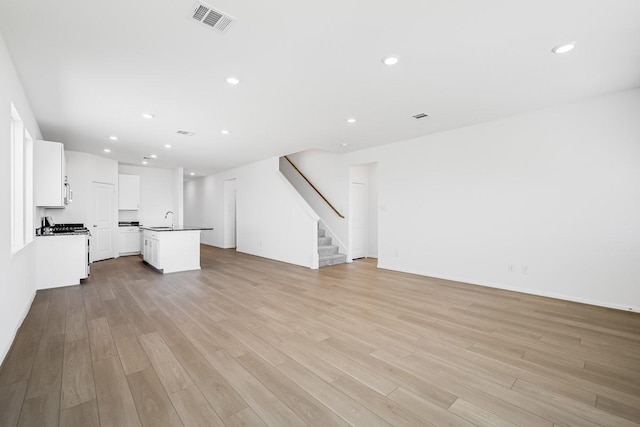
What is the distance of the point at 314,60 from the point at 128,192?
315 inches

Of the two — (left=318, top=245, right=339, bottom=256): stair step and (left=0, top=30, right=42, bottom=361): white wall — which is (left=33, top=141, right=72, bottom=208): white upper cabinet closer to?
(left=0, top=30, right=42, bottom=361): white wall

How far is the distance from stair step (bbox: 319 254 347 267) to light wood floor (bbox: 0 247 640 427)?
2.40 m

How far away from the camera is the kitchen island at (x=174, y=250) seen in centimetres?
587

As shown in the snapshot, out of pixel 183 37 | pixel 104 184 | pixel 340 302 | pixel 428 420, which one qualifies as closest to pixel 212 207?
pixel 104 184

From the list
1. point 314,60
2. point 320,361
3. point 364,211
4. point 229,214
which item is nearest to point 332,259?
point 364,211

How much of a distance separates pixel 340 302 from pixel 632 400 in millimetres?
2742

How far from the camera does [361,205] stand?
26.0 feet

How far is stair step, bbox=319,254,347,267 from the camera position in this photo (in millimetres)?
6658

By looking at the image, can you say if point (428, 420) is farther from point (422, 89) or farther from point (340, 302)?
point (422, 89)

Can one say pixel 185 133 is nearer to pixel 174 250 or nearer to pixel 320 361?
pixel 174 250

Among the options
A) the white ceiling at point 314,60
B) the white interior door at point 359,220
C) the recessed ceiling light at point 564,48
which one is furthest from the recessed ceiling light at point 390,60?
the white interior door at point 359,220

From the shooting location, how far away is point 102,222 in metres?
7.55

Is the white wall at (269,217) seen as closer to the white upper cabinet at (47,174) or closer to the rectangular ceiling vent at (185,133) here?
the rectangular ceiling vent at (185,133)

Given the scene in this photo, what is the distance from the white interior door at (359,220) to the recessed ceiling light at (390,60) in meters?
4.78
